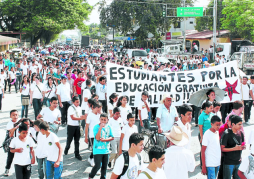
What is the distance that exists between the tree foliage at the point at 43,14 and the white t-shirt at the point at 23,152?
4278cm

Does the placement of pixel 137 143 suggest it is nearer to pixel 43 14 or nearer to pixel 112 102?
pixel 112 102

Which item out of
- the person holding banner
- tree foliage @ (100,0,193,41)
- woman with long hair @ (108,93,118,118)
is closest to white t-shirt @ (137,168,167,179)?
the person holding banner

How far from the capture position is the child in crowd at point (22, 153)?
5516 mm

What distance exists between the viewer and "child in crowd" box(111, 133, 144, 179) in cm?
411

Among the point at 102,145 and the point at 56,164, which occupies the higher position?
the point at 102,145

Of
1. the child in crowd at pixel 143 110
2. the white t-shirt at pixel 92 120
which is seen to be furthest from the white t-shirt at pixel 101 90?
the white t-shirt at pixel 92 120

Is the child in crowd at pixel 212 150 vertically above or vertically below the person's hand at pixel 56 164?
above

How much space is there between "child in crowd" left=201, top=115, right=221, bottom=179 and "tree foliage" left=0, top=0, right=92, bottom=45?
144 feet

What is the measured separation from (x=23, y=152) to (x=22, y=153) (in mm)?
23

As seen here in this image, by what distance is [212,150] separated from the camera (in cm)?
515

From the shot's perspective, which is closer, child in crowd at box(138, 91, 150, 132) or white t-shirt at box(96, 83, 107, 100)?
child in crowd at box(138, 91, 150, 132)

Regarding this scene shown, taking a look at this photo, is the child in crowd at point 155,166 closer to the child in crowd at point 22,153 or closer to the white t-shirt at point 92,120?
the child in crowd at point 22,153

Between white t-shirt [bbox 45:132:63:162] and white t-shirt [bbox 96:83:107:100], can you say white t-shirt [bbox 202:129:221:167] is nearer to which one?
white t-shirt [bbox 45:132:63:162]

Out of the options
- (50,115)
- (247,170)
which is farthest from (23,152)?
(247,170)
